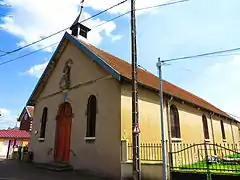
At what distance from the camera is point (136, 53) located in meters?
9.22

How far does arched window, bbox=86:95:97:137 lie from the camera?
495 inches

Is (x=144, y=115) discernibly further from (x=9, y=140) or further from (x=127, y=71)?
(x=9, y=140)

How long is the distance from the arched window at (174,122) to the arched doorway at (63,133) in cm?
667

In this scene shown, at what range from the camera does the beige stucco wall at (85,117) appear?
1112cm

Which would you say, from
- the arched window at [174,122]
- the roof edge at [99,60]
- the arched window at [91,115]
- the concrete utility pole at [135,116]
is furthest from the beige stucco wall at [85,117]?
the arched window at [174,122]

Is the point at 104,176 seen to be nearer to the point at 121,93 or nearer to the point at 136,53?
the point at 121,93

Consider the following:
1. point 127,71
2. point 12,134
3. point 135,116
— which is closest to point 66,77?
point 127,71

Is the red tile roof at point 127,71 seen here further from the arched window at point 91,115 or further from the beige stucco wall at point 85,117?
the arched window at point 91,115

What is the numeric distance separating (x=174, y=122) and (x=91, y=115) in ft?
19.7

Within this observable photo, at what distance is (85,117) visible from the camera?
512 inches

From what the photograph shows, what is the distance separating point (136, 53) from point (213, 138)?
1491 cm

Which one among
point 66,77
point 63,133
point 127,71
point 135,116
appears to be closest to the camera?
point 135,116

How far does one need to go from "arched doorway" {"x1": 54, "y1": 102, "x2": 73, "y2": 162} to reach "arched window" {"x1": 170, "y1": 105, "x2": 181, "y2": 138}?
21.9 feet

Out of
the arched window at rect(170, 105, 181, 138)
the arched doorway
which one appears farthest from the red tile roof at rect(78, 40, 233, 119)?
the arched doorway
